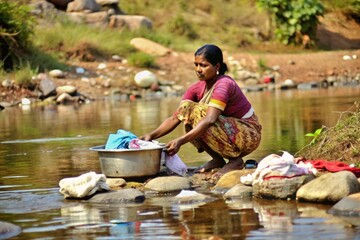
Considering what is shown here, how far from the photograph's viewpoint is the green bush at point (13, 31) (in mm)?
24016

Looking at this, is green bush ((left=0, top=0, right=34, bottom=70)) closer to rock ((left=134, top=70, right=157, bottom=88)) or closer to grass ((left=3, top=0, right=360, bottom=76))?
grass ((left=3, top=0, right=360, bottom=76))

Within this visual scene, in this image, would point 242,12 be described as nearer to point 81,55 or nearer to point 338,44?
point 338,44

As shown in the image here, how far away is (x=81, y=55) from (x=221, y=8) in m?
8.68

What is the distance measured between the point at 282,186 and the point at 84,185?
1.61 meters

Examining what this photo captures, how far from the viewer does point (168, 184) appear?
26.7 ft

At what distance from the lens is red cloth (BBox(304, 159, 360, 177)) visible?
7.71m

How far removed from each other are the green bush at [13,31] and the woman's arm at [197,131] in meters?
15.9

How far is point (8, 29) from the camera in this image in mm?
24188

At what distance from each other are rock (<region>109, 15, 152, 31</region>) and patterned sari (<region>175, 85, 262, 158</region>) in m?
20.9

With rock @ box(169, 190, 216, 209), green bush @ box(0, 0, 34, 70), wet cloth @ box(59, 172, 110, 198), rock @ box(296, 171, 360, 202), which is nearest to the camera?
rock @ box(296, 171, 360, 202)

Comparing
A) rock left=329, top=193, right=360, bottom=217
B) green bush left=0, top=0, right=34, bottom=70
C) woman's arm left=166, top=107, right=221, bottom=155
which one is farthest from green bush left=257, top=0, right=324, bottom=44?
rock left=329, top=193, right=360, bottom=217

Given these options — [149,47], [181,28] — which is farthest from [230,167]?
[181,28]

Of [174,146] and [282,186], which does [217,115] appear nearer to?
[174,146]

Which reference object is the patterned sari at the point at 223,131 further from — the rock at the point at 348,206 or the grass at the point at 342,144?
the rock at the point at 348,206
